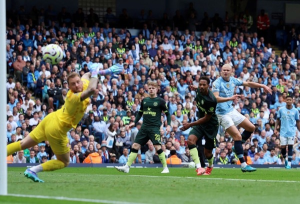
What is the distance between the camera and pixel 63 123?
12258 millimetres

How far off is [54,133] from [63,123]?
0.22m

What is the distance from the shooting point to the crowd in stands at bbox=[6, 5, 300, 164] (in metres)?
25.1

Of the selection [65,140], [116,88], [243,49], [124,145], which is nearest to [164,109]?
[65,140]

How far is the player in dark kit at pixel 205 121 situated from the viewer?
15.6 metres

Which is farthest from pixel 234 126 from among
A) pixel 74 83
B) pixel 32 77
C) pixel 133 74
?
pixel 133 74

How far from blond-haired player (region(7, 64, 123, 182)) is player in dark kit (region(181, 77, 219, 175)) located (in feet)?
12.1

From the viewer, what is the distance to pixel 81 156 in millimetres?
24078

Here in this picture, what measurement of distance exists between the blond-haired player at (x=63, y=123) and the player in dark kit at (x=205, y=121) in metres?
3.70

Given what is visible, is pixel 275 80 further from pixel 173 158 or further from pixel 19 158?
pixel 19 158

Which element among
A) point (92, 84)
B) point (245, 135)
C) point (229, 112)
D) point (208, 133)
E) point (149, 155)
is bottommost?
point (149, 155)

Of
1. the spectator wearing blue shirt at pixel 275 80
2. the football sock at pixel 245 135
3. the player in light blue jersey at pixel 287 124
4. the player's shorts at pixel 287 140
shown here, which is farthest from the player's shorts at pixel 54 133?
the spectator wearing blue shirt at pixel 275 80

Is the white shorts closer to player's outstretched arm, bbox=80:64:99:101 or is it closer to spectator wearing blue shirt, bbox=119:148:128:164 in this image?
player's outstretched arm, bbox=80:64:99:101

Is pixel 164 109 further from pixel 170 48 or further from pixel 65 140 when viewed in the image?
pixel 170 48

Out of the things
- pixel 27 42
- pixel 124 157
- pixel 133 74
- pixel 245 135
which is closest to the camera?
pixel 245 135
